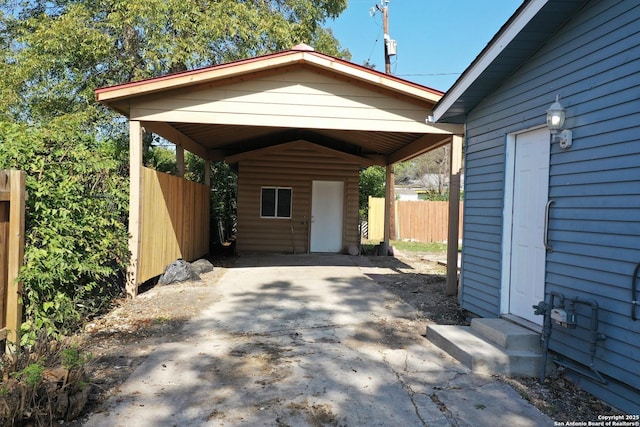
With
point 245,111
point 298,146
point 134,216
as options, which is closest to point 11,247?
point 134,216

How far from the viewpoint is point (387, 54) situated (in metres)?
18.3

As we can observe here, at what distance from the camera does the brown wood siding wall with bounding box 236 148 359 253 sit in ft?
43.5

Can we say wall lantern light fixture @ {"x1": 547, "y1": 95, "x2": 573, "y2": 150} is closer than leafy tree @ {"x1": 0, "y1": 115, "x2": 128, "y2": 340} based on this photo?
Yes

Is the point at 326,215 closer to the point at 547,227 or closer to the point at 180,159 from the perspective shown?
the point at 180,159

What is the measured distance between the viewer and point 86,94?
11.6 meters

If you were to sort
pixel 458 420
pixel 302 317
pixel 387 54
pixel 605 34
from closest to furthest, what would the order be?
1. pixel 458 420
2. pixel 605 34
3. pixel 302 317
4. pixel 387 54

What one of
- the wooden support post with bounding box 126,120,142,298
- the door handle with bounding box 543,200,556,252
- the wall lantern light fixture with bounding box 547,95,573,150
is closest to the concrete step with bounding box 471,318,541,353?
the door handle with bounding box 543,200,556,252

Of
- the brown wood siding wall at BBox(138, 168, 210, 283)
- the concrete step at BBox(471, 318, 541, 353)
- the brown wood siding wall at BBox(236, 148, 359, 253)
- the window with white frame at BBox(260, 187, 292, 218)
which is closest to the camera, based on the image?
the concrete step at BBox(471, 318, 541, 353)

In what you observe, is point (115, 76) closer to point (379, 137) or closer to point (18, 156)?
point (379, 137)

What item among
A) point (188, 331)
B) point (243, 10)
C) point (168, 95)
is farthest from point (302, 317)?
point (243, 10)

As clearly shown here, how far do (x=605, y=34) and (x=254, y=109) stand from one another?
16.0ft

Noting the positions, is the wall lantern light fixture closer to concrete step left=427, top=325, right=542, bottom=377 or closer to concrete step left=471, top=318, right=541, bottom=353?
concrete step left=471, top=318, right=541, bottom=353

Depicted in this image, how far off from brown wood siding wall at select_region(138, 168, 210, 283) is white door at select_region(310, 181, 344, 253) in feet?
10.9

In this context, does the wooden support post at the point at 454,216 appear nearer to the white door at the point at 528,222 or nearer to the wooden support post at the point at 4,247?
the white door at the point at 528,222
